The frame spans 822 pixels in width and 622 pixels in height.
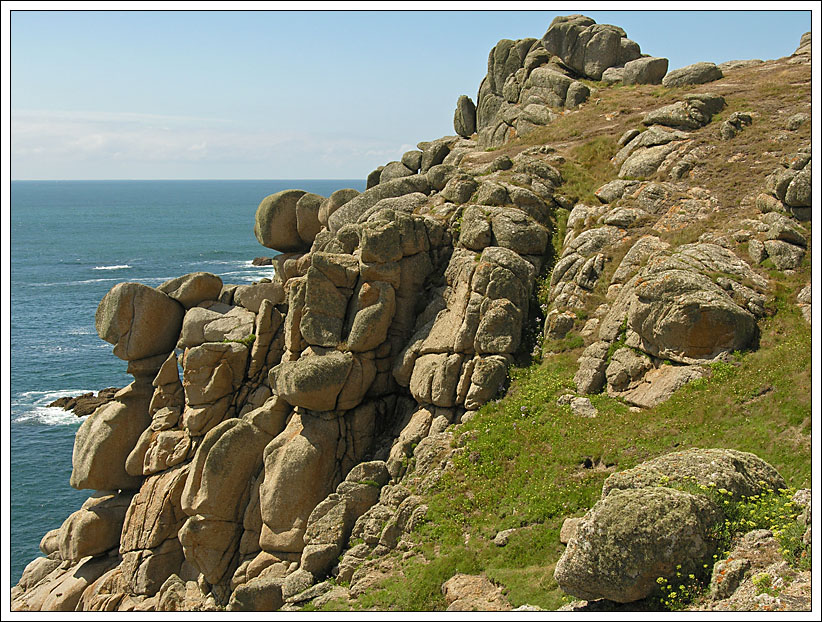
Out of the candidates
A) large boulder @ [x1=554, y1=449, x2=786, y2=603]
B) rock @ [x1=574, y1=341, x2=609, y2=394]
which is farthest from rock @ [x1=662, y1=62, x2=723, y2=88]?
large boulder @ [x1=554, y1=449, x2=786, y2=603]

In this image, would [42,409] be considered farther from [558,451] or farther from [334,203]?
[558,451]

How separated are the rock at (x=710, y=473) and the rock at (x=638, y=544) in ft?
3.39

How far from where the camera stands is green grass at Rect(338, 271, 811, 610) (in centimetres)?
2103

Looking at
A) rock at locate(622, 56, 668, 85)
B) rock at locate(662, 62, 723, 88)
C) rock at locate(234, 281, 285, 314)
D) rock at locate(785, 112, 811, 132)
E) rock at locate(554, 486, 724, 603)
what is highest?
rock at locate(622, 56, 668, 85)

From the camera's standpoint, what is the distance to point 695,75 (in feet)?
168

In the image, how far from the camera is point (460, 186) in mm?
38125

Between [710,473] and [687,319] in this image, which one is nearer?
[710,473]

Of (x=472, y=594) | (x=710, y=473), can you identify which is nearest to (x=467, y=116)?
(x=472, y=594)

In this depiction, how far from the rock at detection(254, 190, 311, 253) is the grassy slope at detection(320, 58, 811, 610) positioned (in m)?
22.1

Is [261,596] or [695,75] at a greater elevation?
[695,75]

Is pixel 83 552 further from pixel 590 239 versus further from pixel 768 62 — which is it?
pixel 768 62

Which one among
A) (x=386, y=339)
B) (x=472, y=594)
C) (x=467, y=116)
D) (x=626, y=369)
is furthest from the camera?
(x=467, y=116)

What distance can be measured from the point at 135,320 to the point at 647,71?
45363mm

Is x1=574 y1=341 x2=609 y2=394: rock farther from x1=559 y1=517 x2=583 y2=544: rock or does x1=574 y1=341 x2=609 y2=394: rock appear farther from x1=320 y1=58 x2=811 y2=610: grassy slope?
x1=559 y1=517 x2=583 y2=544: rock
